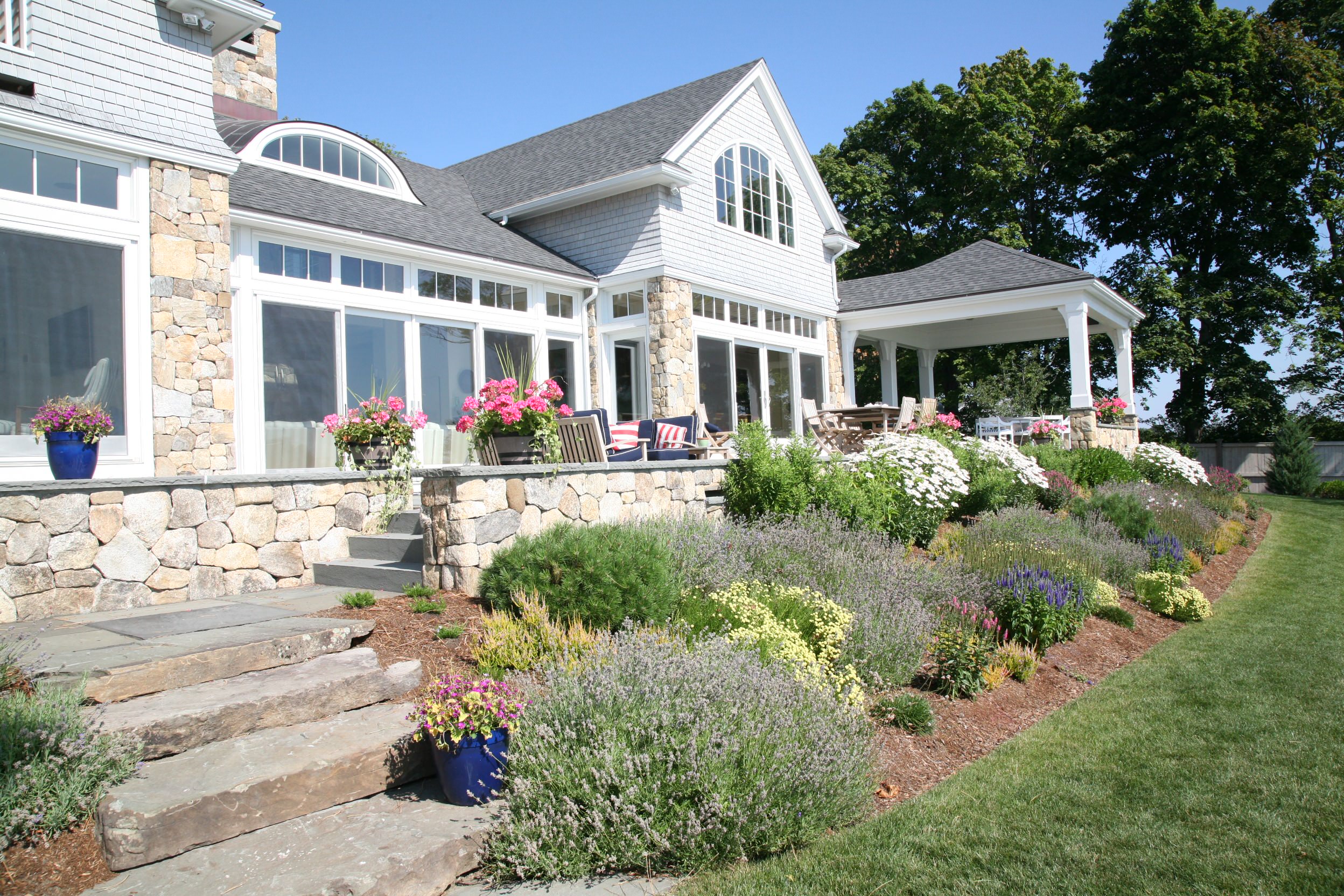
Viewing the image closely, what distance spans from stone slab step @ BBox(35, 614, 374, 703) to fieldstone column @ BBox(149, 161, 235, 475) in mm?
3339

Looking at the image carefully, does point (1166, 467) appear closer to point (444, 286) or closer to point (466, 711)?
point (444, 286)

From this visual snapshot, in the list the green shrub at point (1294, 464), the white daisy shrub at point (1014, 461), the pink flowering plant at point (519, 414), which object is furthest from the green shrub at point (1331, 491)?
the pink flowering plant at point (519, 414)

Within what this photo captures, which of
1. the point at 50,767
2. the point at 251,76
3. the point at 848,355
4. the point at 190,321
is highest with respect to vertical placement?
the point at 251,76

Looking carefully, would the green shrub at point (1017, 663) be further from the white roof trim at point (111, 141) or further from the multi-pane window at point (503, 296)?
the multi-pane window at point (503, 296)

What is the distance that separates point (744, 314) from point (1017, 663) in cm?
942

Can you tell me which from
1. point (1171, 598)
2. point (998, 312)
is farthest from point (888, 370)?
point (1171, 598)

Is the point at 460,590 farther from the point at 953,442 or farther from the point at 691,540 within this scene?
the point at 953,442

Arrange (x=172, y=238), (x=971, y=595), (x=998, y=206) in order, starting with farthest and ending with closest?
(x=998, y=206) < (x=172, y=238) < (x=971, y=595)

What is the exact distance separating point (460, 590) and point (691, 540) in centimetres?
158

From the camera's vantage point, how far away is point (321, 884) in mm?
2537

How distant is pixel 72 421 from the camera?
5559 mm

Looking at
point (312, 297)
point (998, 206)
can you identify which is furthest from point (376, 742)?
point (998, 206)

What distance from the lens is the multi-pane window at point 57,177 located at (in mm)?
6508

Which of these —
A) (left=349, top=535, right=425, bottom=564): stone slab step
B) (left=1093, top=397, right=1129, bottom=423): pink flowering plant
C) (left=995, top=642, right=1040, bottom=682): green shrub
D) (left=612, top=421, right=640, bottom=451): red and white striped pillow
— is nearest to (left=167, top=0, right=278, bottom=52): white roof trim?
(left=349, top=535, right=425, bottom=564): stone slab step
